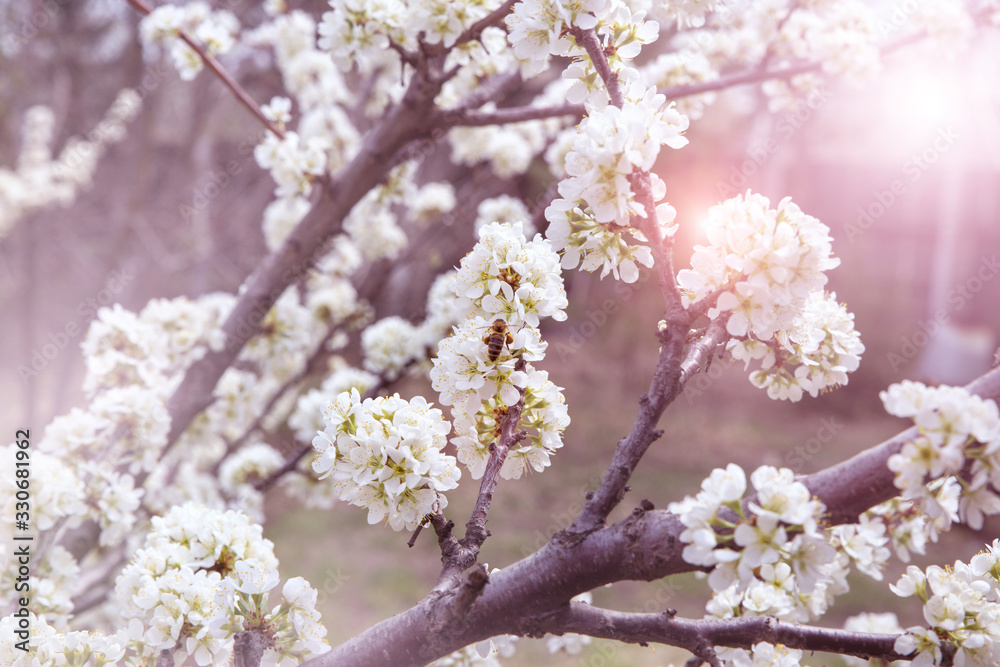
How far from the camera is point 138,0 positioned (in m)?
2.25

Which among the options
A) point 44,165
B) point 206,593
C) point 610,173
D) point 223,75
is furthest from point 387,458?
point 44,165

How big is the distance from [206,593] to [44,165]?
693 cm

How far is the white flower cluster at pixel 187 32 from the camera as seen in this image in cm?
239

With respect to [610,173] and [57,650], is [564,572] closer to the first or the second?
[610,173]

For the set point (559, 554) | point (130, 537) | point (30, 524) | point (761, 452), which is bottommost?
point (559, 554)

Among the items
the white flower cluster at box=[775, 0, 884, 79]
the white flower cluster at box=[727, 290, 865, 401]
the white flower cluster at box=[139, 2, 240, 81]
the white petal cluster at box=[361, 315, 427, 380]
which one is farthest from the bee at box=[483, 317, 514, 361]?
the white flower cluster at box=[775, 0, 884, 79]

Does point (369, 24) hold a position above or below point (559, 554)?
above

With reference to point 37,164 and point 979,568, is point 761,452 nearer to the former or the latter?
point 979,568

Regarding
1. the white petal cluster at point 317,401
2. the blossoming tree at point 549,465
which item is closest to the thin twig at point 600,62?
the blossoming tree at point 549,465

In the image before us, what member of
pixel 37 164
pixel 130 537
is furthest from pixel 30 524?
pixel 37 164

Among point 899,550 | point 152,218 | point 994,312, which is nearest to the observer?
point 899,550

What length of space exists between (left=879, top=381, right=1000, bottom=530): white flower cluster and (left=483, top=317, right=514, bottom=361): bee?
0.65 meters

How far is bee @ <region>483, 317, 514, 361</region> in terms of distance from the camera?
1257 mm

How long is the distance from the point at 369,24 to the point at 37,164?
6355mm
